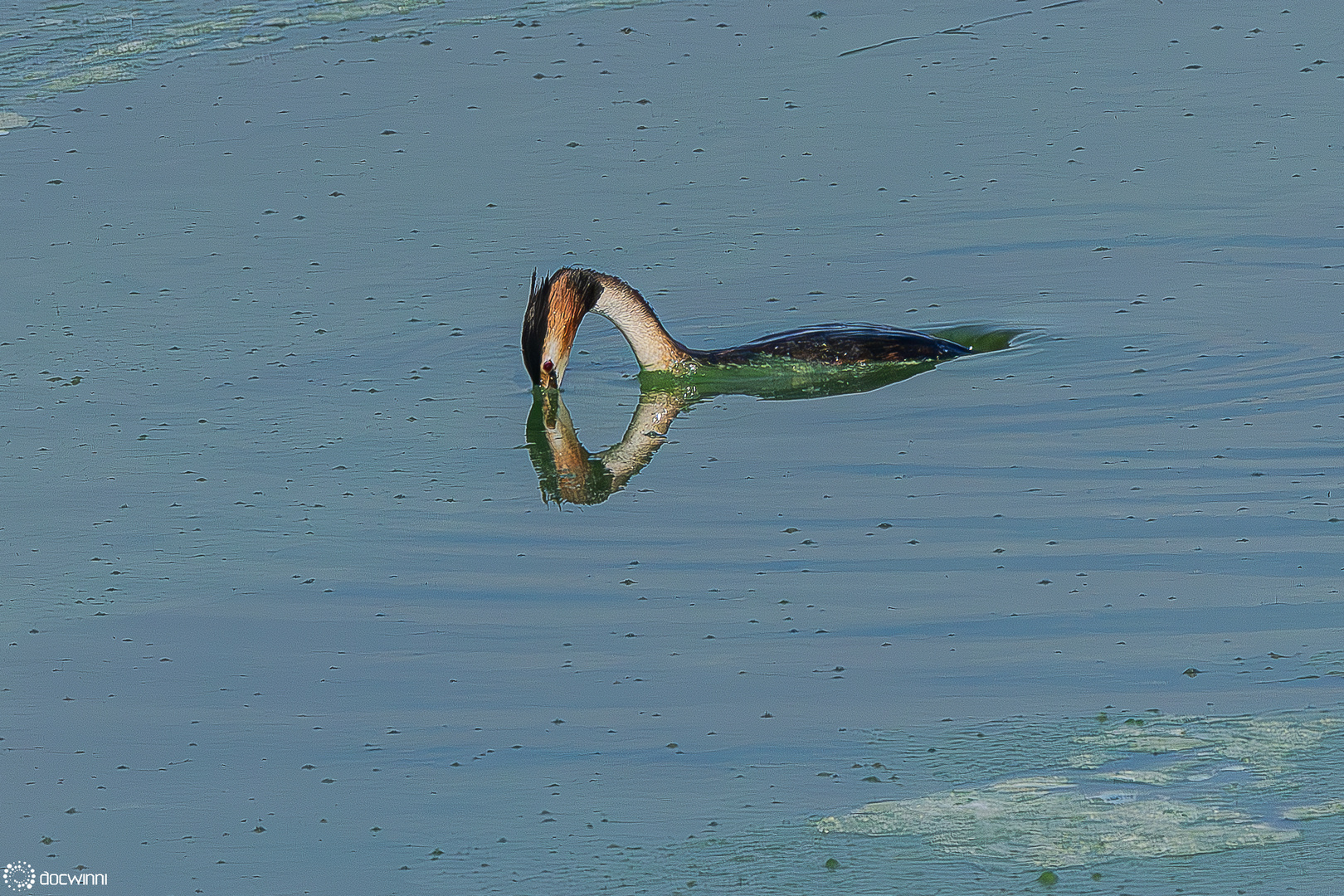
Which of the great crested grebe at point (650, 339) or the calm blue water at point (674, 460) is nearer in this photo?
the calm blue water at point (674, 460)

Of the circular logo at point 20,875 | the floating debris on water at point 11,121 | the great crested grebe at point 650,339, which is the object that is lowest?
the circular logo at point 20,875

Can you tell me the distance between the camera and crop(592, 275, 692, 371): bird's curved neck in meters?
9.27

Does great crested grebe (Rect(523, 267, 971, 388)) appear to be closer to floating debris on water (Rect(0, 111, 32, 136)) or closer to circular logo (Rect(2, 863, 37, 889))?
circular logo (Rect(2, 863, 37, 889))

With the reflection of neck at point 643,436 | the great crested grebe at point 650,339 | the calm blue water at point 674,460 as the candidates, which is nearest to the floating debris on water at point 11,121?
the calm blue water at point 674,460

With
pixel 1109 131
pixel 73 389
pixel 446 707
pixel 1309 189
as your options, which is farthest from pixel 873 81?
pixel 446 707

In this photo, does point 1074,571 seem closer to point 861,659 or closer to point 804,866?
point 861,659

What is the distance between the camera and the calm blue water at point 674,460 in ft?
17.5

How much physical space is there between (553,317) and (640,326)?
0.41 metres

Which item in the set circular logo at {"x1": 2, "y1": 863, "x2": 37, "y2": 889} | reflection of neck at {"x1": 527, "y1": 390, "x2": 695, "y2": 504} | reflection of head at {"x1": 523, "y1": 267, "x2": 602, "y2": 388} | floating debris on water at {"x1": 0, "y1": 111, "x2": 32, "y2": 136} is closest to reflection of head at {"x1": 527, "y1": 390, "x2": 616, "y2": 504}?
reflection of neck at {"x1": 527, "y1": 390, "x2": 695, "y2": 504}

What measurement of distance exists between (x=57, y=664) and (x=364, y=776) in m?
1.48

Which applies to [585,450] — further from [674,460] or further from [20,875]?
[20,875]

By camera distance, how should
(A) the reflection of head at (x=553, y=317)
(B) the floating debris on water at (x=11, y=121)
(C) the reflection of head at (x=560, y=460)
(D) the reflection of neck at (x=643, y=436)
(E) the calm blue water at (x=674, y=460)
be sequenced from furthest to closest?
(B) the floating debris on water at (x=11, y=121), (A) the reflection of head at (x=553, y=317), (D) the reflection of neck at (x=643, y=436), (C) the reflection of head at (x=560, y=460), (E) the calm blue water at (x=674, y=460)

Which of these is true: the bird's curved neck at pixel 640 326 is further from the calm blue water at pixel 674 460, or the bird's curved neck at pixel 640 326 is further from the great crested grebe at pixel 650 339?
the calm blue water at pixel 674 460

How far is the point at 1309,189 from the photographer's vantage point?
10656 millimetres
